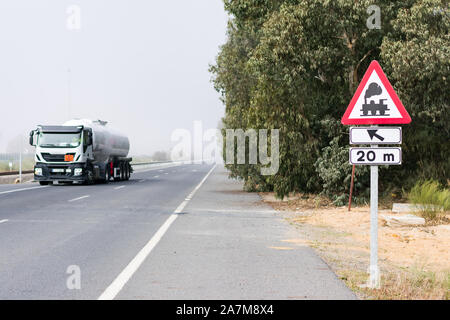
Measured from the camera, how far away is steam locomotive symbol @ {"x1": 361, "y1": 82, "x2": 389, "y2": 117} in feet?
23.8

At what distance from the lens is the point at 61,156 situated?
29.9 meters

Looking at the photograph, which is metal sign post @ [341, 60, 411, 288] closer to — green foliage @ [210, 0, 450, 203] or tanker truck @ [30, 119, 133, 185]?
green foliage @ [210, 0, 450, 203]

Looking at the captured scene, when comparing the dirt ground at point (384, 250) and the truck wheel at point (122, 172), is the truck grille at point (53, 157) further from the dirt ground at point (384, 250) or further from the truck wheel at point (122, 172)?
the dirt ground at point (384, 250)

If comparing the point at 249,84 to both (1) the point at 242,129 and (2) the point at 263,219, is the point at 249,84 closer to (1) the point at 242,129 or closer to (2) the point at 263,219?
(1) the point at 242,129

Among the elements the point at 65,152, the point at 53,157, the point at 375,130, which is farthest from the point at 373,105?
the point at 53,157

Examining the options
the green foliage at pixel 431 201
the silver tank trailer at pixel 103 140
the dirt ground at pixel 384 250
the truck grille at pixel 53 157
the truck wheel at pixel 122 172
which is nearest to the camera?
the dirt ground at pixel 384 250

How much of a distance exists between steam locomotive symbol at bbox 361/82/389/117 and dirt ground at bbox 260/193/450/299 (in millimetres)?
2121

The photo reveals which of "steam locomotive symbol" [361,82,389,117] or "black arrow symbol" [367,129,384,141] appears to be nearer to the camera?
"black arrow symbol" [367,129,384,141]

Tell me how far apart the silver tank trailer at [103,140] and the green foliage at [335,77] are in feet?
44.6

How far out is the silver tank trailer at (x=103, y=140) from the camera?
104ft

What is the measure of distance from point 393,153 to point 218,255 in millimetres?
3468

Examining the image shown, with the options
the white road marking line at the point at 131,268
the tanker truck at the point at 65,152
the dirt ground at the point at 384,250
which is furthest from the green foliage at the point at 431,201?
the tanker truck at the point at 65,152

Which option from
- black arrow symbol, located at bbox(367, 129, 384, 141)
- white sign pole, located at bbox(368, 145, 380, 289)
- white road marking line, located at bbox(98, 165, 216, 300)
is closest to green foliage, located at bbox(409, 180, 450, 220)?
white road marking line, located at bbox(98, 165, 216, 300)

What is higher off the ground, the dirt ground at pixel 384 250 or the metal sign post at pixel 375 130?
→ the metal sign post at pixel 375 130
